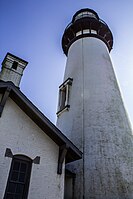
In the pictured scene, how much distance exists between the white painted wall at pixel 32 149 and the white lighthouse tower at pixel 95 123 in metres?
2.06

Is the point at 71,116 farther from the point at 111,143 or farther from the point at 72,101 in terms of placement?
the point at 111,143

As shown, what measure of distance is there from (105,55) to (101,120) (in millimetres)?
6426

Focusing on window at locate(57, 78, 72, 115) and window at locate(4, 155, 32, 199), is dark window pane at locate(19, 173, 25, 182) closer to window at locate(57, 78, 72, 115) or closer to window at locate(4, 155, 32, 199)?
window at locate(4, 155, 32, 199)

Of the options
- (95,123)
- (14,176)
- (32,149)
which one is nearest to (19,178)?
(14,176)

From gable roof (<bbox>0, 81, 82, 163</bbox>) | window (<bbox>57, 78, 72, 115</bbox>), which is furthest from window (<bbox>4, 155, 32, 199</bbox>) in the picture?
window (<bbox>57, 78, 72, 115</bbox>)

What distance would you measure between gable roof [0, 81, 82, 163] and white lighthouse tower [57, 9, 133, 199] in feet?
5.41

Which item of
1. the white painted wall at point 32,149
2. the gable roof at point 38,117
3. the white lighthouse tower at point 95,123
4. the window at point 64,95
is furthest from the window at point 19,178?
the window at point 64,95

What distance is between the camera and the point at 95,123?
10094mm

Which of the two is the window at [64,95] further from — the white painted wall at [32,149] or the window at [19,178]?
the window at [19,178]

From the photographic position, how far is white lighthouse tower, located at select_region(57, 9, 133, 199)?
8.24m

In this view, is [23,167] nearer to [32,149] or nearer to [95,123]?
[32,149]

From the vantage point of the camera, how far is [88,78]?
1241 cm

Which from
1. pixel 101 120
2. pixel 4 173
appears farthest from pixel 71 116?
pixel 4 173

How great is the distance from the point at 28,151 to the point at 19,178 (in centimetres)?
93
